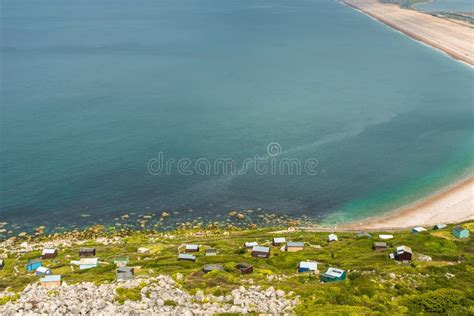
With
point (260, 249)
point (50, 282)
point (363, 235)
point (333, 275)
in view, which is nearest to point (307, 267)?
point (333, 275)

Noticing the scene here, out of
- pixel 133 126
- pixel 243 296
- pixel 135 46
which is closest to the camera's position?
pixel 243 296

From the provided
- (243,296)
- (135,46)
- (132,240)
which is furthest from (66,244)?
(135,46)

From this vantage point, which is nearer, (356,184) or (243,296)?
(243,296)

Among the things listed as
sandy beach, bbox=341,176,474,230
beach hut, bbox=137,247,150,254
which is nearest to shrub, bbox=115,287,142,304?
beach hut, bbox=137,247,150,254

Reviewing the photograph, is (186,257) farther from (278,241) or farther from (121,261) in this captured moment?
(278,241)

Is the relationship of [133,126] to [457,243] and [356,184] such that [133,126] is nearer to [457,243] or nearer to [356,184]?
[356,184]

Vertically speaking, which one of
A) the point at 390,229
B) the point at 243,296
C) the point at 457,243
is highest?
the point at 243,296
